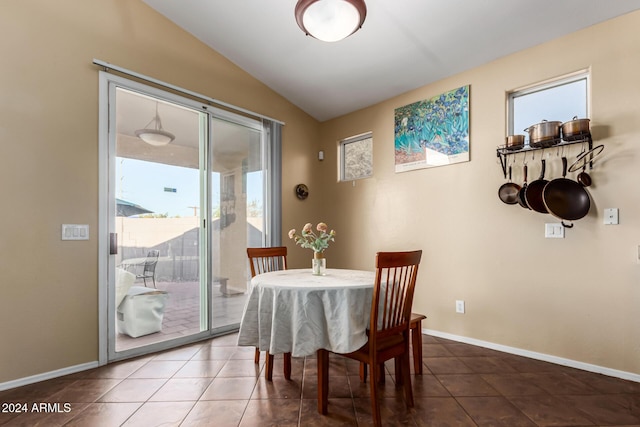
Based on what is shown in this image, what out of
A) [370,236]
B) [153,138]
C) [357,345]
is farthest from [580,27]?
[153,138]

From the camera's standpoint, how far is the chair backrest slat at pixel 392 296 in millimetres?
1801

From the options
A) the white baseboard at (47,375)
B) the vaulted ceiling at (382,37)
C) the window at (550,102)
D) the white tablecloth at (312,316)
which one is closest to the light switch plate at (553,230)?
the window at (550,102)

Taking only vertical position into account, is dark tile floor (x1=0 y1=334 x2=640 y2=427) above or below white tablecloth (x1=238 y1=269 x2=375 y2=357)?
below

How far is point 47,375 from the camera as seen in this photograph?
7.77ft

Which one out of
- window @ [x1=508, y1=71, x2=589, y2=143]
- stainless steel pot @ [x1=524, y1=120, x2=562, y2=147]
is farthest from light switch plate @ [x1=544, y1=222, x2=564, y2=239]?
window @ [x1=508, y1=71, x2=589, y2=143]

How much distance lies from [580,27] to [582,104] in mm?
590

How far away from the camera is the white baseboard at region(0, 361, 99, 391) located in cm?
222

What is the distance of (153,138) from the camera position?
3.04m

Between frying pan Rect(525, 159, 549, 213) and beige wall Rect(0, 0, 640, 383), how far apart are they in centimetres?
15

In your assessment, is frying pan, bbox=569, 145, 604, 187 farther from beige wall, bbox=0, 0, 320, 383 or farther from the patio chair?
beige wall, bbox=0, 0, 320, 383

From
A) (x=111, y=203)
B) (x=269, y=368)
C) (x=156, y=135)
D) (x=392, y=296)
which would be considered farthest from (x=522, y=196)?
(x=111, y=203)

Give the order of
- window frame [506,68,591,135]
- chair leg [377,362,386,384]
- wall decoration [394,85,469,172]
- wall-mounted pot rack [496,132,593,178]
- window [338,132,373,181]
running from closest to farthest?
chair leg [377,362,386,384]
wall-mounted pot rack [496,132,593,178]
window frame [506,68,591,135]
wall decoration [394,85,469,172]
window [338,132,373,181]

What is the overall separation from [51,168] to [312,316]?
7.41 ft

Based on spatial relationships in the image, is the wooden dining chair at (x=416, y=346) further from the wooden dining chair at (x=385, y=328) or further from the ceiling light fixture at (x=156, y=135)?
the ceiling light fixture at (x=156, y=135)
